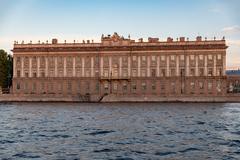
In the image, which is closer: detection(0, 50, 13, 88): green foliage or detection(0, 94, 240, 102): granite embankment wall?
detection(0, 94, 240, 102): granite embankment wall

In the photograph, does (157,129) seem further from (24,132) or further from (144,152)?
(144,152)

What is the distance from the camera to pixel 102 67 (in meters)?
117

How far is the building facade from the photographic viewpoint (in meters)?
113

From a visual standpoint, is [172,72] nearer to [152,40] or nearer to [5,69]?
[152,40]

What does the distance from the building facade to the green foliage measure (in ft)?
20.2

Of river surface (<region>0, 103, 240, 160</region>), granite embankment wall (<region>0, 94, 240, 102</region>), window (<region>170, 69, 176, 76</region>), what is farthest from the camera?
window (<region>170, 69, 176, 76</region>)

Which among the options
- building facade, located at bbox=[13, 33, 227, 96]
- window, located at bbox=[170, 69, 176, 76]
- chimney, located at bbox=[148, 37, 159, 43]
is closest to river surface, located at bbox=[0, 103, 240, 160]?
building facade, located at bbox=[13, 33, 227, 96]

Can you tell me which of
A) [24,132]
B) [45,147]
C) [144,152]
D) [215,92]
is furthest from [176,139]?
[215,92]

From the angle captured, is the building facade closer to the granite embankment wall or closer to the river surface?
the granite embankment wall

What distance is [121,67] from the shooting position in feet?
382

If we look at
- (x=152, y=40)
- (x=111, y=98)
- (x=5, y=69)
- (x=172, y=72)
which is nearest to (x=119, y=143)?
(x=111, y=98)

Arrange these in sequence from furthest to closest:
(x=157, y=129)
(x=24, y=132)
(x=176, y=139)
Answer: (x=157, y=129) < (x=24, y=132) < (x=176, y=139)

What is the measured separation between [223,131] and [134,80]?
7883cm

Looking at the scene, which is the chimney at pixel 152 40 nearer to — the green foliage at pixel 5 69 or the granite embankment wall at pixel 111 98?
the granite embankment wall at pixel 111 98
